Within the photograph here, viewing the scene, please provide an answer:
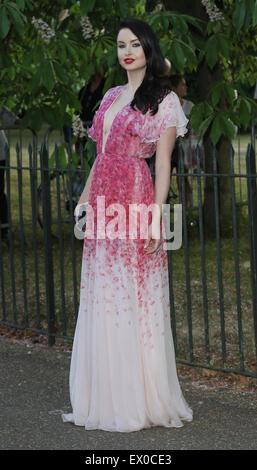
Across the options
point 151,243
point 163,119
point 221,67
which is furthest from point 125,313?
point 221,67

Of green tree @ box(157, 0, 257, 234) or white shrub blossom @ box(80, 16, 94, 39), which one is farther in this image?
white shrub blossom @ box(80, 16, 94, 39)

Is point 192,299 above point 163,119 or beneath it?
beneath

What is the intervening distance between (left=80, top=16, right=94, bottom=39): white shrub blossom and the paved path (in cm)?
259

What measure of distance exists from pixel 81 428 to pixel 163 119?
1652 mm

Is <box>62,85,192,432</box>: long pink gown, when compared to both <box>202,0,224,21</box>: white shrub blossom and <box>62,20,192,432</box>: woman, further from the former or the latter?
<box>202,0,224,21</box>: white shrub blossom

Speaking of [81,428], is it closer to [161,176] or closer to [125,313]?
[125,313]

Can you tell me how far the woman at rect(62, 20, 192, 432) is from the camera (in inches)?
191

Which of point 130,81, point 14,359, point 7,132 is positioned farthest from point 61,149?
point 7,132

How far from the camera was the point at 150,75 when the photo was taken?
15.8 feet

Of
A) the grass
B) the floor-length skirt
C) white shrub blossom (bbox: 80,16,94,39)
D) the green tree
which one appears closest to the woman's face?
the floor-length skirt

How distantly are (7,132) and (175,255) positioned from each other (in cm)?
290

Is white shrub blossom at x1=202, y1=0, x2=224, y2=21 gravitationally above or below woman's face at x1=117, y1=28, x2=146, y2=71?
above

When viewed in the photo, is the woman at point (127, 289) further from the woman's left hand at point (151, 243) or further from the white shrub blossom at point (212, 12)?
the white shrub blossom at point (212, 12)

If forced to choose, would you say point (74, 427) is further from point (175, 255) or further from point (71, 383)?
point (175, 255)
